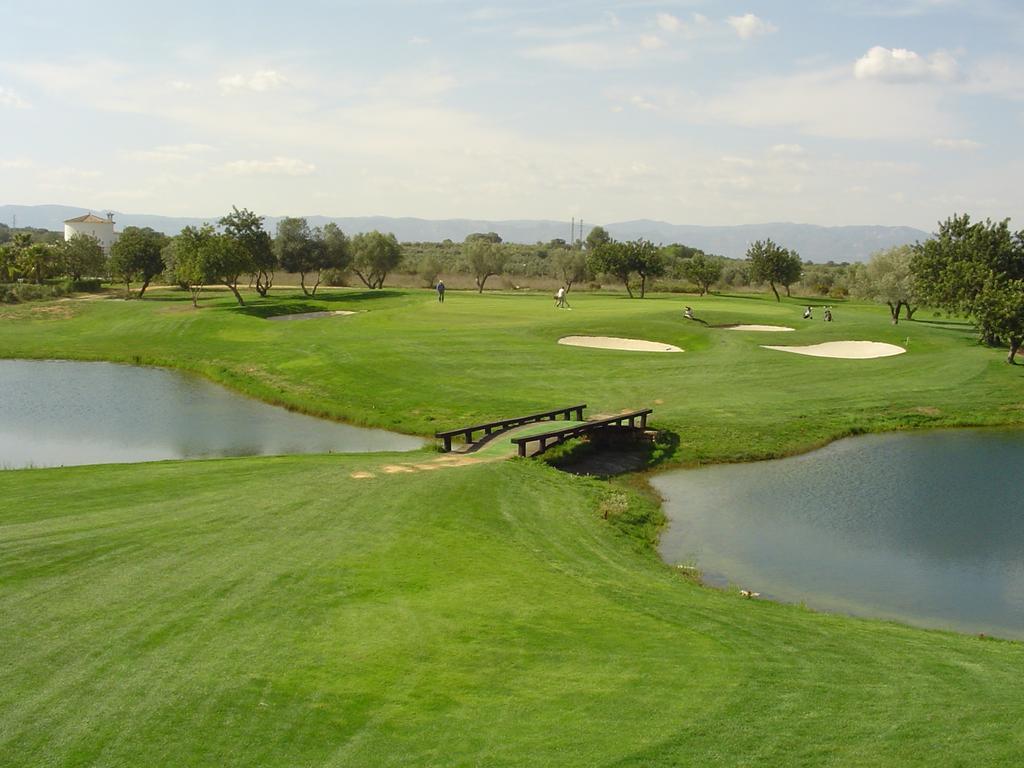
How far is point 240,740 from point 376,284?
311ft

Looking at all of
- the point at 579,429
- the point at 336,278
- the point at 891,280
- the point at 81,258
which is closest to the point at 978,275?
the point at 891,280

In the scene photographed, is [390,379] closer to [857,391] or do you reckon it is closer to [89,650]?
[857,391]

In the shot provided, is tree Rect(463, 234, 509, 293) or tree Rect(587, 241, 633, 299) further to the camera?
tree Rect(463, 234, 509, 293)

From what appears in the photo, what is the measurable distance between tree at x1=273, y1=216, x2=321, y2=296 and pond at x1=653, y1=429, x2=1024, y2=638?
6544cm

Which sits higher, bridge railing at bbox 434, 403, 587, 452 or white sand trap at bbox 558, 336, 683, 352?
white sand trap at bbox 558, 336, 683, 352

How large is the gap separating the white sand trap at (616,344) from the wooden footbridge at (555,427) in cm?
1550

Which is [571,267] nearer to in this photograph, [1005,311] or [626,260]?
[626,260]

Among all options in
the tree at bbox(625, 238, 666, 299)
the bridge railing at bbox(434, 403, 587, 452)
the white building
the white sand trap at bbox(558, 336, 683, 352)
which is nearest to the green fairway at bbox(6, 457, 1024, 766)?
the bridge railing at bbox(434, 403, 587, 452)

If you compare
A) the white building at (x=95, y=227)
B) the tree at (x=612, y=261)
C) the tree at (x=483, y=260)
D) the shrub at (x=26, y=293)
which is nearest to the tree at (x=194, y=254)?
the shrub at (x=26, y=293)

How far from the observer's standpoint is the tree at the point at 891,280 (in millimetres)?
62969

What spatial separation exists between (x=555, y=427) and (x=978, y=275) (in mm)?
32122

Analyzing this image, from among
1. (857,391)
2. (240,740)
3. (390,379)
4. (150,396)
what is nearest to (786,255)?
(857,391)

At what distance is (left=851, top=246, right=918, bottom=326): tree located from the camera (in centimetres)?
6297

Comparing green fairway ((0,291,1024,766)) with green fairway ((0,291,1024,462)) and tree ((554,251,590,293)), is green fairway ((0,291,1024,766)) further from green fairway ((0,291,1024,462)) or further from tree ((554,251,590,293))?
tree ((554,251,590,293))
